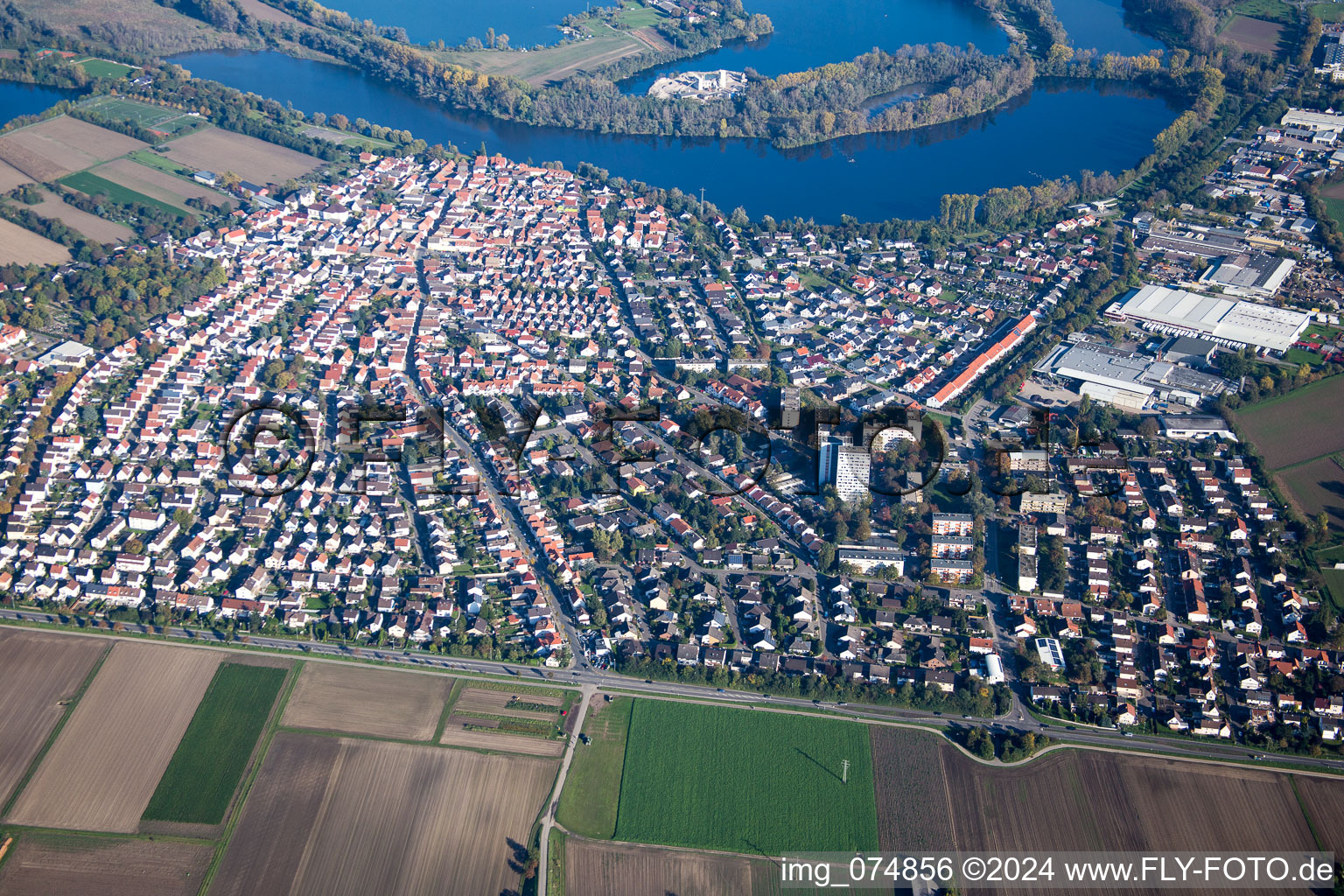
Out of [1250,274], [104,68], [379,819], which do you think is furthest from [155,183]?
[1250,274]

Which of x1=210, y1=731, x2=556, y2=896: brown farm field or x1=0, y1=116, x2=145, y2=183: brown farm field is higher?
x1=0, y1=116, x2=145, y2=183: brown farm field

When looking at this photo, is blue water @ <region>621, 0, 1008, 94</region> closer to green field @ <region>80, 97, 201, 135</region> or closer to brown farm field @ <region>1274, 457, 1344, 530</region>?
green field @ <region>80, 97, 201, 135</region>

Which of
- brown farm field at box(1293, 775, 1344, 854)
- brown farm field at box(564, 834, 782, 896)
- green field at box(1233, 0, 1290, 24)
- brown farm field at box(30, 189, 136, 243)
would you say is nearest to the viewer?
brown farm field at box(564, 834, 782, 896)

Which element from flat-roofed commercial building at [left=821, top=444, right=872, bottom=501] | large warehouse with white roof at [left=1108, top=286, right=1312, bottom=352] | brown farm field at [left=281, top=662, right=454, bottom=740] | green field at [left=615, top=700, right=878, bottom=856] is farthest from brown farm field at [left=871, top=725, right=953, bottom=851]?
large warehouse with white roof at [left=1108, top=286, right=1312, bottom=352]

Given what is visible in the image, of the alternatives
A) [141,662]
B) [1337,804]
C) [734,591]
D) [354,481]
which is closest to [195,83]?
[354,481]

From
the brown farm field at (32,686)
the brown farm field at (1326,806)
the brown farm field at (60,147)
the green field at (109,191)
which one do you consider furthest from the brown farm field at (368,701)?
the brown farm field at (60,147)

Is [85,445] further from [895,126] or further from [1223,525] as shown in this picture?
[895,126]

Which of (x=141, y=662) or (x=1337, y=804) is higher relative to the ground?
(x=141, y=662)
